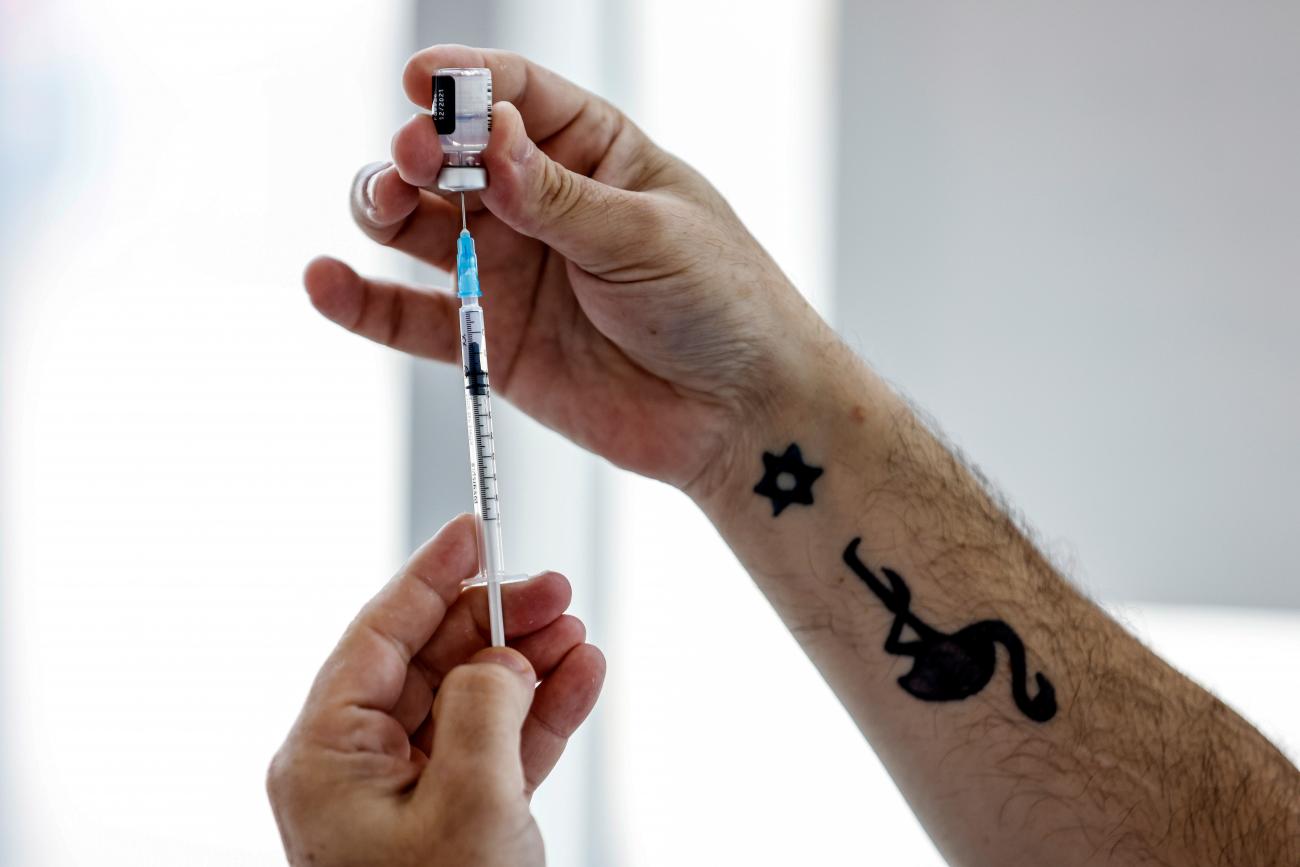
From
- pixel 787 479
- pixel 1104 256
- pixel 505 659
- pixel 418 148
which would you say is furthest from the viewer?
pixel 1104 256

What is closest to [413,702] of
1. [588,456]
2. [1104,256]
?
[588,456]

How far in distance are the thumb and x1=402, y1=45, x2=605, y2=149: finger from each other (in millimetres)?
101

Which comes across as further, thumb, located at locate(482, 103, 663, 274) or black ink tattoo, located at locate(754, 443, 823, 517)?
black ink tattoo, located at locate(754, 443, 823, 517)

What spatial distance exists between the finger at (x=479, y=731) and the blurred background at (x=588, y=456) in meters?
0.92

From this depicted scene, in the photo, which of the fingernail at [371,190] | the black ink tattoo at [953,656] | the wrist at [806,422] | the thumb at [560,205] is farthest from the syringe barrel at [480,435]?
the black ink tattoo at [953,656]

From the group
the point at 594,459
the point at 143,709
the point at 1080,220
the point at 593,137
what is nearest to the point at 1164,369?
the point at 1080,220

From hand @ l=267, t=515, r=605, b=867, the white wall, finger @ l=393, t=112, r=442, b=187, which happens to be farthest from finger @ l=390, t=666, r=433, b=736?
the white wall

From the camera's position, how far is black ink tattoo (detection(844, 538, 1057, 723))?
3.81 feet

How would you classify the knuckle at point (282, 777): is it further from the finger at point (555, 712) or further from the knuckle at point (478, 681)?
the finger at point (555, 712)

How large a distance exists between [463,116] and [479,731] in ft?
1.88

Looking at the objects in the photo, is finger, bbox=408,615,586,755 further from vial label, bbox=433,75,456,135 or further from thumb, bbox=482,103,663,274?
vial label, bbox=433,75,456,135

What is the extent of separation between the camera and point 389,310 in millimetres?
1271

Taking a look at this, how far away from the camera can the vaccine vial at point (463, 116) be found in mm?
989

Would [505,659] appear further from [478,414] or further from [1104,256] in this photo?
[1104,256]
